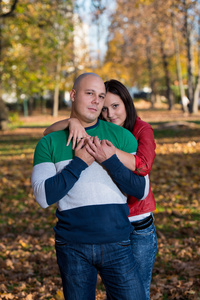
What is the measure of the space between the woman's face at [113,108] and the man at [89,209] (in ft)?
1.68

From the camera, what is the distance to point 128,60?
45.8 metres

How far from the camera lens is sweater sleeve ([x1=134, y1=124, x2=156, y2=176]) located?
2465 mm

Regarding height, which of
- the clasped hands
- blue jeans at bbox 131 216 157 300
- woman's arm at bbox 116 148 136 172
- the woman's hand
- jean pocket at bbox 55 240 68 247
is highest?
the woman's hand

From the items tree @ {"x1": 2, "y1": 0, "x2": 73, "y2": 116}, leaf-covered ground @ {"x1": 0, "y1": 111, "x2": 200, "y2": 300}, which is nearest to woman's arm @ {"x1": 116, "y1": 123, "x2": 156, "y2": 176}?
leaf-covered ground @ {"x1": 0, "y1": 111, "x2": 200, "y2": 300}

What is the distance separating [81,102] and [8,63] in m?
14.5

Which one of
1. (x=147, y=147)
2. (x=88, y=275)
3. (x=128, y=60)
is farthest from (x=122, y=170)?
(x=128, y=60)

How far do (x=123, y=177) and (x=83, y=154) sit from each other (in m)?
0.28

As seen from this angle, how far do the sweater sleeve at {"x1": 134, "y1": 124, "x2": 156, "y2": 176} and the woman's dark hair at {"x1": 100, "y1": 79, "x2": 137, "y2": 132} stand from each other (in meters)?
0.16

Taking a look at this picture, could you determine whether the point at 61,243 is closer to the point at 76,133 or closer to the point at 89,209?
the point at 89,209

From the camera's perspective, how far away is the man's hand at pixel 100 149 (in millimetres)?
2277

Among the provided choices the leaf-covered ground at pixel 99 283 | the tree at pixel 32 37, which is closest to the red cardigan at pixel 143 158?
the leaf-covered ground at pixel 99 283

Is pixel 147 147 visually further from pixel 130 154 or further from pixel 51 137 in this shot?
pixel 51 137

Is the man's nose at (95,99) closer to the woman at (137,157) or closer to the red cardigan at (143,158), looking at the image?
the woman at (137,157)

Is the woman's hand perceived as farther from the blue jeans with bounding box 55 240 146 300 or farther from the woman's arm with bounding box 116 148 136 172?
the blue jeans with bounding box 55 240 146 300
